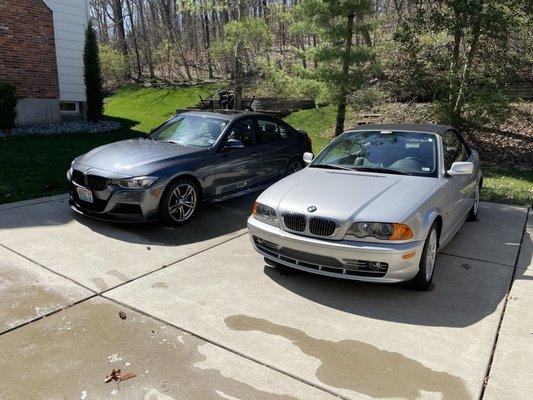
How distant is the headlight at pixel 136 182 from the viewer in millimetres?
5391

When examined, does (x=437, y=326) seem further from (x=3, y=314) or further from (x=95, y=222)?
(x=95, y=222)

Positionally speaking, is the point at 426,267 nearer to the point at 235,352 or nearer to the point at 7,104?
the point at 235,352

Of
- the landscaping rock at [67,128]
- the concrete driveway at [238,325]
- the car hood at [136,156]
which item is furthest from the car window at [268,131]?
the landscaping rock at [67,128]

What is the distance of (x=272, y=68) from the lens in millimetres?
12094

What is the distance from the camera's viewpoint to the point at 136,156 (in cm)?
585

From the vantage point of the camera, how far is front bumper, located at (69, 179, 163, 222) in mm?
5395

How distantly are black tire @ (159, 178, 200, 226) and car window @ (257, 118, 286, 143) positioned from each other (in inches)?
68.0

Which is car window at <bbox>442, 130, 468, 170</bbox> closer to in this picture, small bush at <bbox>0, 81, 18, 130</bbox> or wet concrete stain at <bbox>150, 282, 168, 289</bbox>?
wet concrete stain at <bbox>150, 282, 168, 289</bbox>

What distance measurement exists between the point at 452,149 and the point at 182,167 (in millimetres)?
3330

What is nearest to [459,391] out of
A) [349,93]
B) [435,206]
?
[435,206]

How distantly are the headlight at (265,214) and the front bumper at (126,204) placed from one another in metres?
1.58

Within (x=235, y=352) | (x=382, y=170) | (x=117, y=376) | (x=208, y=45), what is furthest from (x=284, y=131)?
(x=208, y=45)

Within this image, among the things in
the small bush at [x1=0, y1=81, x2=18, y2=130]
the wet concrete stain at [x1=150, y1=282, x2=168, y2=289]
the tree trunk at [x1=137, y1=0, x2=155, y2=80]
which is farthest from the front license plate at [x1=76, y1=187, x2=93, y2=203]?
the tree trunk at [x1=137, y1=0, x2=155, y2=80]

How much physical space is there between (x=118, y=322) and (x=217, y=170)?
10.4 ft
